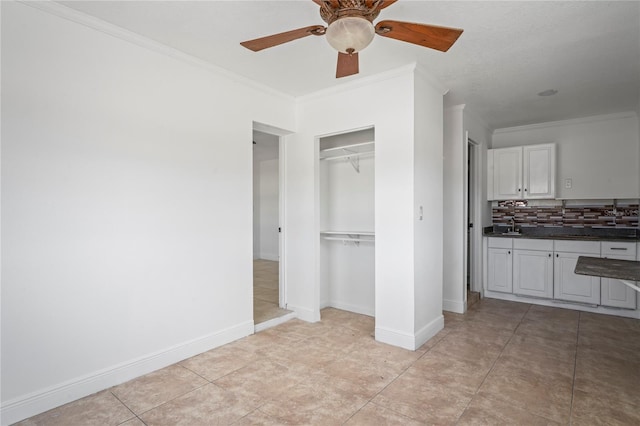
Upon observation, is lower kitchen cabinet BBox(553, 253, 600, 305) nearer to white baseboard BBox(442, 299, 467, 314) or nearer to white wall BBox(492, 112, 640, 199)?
white wall BBox(492, 112, 640, 199)

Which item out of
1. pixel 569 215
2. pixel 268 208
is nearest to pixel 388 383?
pixel 569 215

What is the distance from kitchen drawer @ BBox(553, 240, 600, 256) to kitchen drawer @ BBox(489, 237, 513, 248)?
50 cm

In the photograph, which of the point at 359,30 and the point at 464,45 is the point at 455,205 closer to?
the point at 464,45

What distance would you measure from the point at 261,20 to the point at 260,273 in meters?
4.89

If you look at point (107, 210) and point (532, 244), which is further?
point (532, 244)

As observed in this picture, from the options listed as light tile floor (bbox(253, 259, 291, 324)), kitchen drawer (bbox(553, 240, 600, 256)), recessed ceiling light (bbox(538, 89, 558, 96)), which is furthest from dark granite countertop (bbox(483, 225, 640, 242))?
light tile floor (bbox(253, 259, 291, 324))

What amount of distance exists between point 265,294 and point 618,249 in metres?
4.38

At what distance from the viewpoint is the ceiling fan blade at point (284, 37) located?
69.4 inches

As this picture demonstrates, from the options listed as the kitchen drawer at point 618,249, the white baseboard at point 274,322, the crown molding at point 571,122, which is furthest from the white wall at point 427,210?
the crown molding at point 571,122

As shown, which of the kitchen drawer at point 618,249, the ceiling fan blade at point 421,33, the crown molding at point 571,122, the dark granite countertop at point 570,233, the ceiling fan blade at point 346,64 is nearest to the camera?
the ceiling fan blade at point 421,33

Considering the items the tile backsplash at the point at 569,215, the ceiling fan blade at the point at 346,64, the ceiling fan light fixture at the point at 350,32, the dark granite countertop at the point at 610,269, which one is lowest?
the dark granite countertop at the point at 610,269

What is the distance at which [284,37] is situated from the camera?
6.04 ft

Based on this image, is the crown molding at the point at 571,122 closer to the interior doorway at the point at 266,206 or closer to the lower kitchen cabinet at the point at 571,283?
the lower kitchen cabinet at the point at 571,283

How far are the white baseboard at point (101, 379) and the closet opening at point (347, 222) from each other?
1.52m
